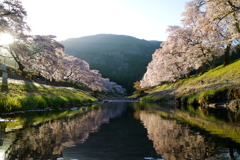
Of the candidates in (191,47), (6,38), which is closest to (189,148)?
(6,38)

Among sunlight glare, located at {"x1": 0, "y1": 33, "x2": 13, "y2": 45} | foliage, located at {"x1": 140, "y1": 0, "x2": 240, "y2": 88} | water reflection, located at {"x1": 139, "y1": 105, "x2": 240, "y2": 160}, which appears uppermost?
foliage, located at {"x1": 140, "y1": 0, "x2": 240, "y2": 88}

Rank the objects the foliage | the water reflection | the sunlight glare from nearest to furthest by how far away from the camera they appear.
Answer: the water reflection, the sunlight glare, the foliage

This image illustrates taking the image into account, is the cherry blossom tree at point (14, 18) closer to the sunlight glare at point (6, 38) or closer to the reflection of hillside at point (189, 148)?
the sunlight glare at point (6, 38)

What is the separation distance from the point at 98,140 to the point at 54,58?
26.7 meters

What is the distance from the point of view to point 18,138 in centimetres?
558

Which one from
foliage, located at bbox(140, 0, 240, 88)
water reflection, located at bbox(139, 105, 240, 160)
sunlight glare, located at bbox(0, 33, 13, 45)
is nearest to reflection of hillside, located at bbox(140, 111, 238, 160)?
water reflection, located at bbox(139, 105, 240, 160)

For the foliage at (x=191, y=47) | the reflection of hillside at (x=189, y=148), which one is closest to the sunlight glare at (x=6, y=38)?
the reflection of hillside at (x=189, y=148)

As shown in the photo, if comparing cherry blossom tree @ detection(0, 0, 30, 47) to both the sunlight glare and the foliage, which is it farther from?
the foliage

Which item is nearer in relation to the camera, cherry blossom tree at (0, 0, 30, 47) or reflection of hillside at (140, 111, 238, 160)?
reflection of hillside at (140, 111, 238, 160)

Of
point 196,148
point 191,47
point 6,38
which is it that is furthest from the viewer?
point 191,47

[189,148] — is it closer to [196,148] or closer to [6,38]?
[196,148]

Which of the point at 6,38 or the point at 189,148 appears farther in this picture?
the point at 6,38

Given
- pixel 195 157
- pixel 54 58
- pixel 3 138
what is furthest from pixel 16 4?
pixel 195 157

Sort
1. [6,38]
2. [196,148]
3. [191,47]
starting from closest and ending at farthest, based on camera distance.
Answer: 1. [196,148]
2. [6,38]
3. [191,47]
